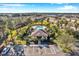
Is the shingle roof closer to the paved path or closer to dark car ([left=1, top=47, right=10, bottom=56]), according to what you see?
→ the paved path

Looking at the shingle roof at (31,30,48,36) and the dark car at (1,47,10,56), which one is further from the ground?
the shingle roof at (31,30,48,36)

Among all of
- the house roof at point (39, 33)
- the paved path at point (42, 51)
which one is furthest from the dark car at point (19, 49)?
the house roof at point (39, 33)

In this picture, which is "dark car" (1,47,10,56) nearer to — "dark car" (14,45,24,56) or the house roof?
"dark car" (14,45,24,56)

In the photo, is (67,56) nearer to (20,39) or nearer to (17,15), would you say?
(20,39)

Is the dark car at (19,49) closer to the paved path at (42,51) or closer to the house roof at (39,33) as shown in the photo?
the paved path at (42,51)

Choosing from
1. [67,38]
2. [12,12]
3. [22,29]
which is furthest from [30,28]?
[67,38]

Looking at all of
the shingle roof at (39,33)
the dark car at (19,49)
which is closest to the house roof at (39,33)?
the shingle roof at (39,33)

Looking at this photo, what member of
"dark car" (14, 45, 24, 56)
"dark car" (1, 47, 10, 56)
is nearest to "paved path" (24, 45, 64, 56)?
"dark car" (14, 45, 24, 56)

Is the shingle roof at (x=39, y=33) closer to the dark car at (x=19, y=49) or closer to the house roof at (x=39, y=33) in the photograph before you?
the house roof at (x=39, y=33)

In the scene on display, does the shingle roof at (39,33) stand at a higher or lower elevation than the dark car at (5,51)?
higher
